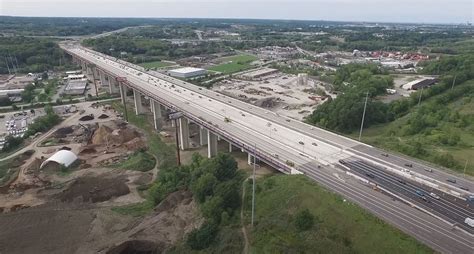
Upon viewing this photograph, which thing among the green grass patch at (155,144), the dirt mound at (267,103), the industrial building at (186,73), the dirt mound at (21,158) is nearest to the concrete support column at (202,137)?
the green grass patch at (155,144)

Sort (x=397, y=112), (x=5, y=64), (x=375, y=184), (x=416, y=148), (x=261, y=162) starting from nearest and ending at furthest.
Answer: (x=375, y=184) → (x=416, y=148) → (x=261, y=162) → (x=397, y=112) → (x=5, y=64)

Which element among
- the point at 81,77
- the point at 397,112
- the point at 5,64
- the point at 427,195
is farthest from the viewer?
the point at 5,64

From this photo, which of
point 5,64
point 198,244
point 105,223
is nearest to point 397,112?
point 198,244

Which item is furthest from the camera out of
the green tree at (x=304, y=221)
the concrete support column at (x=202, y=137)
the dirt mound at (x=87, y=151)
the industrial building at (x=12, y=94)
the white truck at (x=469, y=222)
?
the industrial building at (x=12, y=94)

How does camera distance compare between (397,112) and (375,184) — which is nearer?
(375,184)

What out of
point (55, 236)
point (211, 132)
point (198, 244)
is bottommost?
point (55, 236)

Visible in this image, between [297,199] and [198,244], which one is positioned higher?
[297,199]

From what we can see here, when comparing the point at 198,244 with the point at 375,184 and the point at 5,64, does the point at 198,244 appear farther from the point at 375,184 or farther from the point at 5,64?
the point at 5,64

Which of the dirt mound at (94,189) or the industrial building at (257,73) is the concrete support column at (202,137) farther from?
the industrial building at (257,73)
